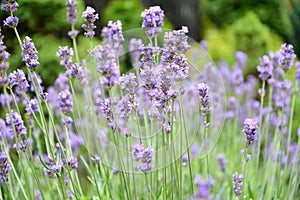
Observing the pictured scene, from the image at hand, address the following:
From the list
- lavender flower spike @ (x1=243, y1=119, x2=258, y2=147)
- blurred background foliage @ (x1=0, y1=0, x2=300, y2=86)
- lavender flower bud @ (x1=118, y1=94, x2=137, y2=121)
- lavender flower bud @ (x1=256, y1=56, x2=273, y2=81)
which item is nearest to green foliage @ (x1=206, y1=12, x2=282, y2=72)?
blurred background foliage @ (x1=0, y1=0, x2=300, y2=86)

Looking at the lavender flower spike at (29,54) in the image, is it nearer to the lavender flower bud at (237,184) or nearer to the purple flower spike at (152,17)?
the purple flower spike at (152,17)

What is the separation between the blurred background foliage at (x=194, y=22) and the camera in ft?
14.6

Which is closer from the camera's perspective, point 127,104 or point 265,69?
point 127,104

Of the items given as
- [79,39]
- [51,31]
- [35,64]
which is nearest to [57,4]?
[51,31]

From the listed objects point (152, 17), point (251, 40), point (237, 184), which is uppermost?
point (251, 40)

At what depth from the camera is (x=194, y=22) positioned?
10.5 metres

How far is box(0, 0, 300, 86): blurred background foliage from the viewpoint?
14.6ft

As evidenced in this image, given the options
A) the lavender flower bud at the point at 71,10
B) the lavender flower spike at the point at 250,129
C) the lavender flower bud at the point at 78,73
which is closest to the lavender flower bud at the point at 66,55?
the lavender flower bud at the point at 78,73

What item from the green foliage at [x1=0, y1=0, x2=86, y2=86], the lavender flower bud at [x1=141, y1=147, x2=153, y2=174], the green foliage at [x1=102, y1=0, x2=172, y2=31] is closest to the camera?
the lavender flower bud at [x1=141, y1=147, x2=153, y2=174]

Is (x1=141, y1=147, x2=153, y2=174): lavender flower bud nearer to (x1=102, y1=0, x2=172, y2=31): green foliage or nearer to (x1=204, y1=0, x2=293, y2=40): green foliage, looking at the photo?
(x1=102, y1=0, x2=172, y2=31): green foliage

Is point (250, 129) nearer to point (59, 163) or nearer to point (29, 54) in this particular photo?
point (59, 163)

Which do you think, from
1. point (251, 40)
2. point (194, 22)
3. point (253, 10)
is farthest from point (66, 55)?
point (194, 22)

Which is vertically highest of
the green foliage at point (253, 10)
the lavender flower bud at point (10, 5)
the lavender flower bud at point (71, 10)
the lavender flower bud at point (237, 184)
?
the green foliage at point (253, 10)

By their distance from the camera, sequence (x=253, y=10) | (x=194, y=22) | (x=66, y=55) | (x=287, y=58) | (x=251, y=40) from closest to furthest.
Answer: (x=66, y=55), (x=287, y=58), (x=251, y=40), (x=253, y=10), (x=194, y=22)
